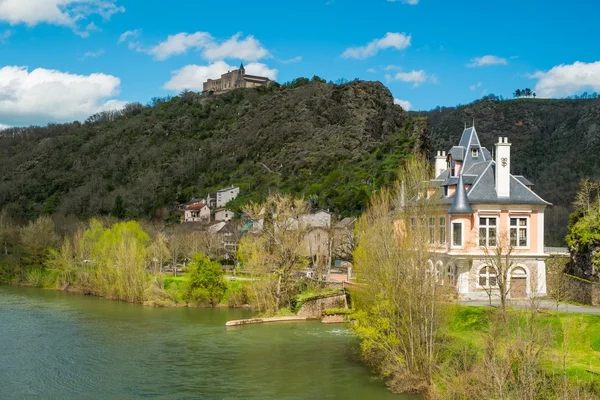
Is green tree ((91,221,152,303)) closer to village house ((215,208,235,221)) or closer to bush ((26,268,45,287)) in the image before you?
bush ((26,268,45,287))

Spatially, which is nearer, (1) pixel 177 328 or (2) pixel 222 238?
(1) pixel 177 328

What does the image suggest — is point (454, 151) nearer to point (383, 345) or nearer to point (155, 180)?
point (383, 345)

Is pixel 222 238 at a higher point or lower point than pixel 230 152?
lower

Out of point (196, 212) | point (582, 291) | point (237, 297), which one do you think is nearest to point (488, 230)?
point (582, 291)

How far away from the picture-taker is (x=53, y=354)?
3481 centimetres

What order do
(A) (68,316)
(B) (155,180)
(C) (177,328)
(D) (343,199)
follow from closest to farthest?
(C) (177,328) < (A) (68,316) < (D) (343,199) < (B) (155,180)

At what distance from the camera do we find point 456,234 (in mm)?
34125

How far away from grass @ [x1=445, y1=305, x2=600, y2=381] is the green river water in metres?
4.79

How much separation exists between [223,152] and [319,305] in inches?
4203

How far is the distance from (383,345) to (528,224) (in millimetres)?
12406

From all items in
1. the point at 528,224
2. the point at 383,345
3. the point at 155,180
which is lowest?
the point at 383,345

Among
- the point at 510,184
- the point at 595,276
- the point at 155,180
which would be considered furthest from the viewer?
the point at 155,180

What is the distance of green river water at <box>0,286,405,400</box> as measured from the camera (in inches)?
1083

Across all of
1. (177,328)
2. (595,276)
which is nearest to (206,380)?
(177,328)
